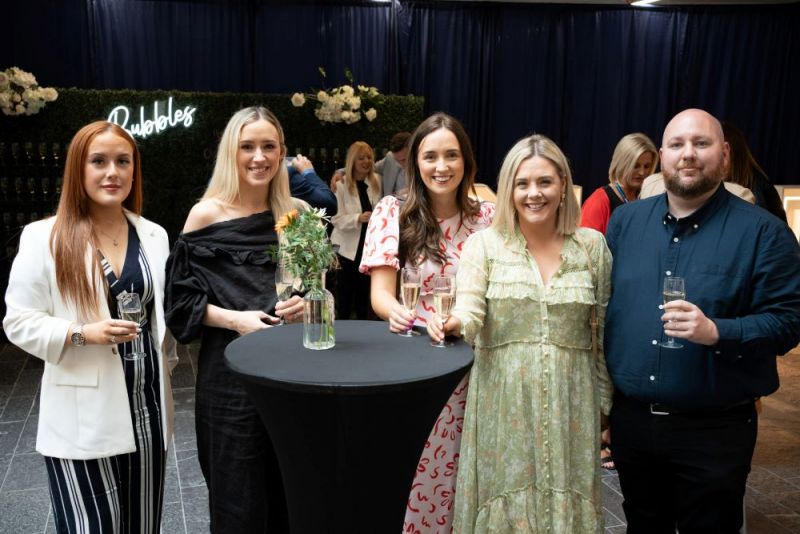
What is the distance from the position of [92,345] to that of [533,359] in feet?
4.52

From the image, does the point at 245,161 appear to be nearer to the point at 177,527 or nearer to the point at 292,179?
the point at 292,179

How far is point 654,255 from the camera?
7.59 ft

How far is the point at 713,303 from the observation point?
2.19 meters

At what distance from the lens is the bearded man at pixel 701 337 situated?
2.16m

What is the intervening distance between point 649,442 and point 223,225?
1594mm

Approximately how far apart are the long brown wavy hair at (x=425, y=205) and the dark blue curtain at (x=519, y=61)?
6.55m

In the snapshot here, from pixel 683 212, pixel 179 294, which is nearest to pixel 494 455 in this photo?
pixel 683 212

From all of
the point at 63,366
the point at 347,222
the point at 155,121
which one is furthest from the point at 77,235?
the point at 155,121

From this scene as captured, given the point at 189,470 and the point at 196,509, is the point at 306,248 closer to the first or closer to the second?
the point at 196,509

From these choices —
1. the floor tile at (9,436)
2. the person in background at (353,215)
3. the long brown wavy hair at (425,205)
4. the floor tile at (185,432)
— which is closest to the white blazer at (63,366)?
the long brown wavy hair at (425,205)

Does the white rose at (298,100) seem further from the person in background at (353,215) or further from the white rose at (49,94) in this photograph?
the white rose at (49,94)

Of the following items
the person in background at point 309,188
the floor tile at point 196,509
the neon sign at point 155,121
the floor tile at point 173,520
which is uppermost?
the neon sign at point 155,121

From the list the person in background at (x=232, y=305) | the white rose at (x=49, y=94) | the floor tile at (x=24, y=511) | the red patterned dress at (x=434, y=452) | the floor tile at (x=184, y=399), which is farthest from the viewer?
the white rose at (x=49, y=94)

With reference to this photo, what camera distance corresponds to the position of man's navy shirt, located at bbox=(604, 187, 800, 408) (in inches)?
84.5
